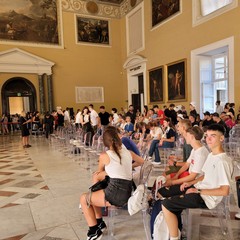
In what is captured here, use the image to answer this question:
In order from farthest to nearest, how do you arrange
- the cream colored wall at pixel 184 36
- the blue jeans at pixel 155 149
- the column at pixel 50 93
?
the column at pixel 50 93
the cream colored wall at pixel 184 36
the blue jeans at pixel 155 149

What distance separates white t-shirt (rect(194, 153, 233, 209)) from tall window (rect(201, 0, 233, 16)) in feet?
32.3

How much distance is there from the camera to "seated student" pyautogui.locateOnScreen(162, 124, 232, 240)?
7.01 ft

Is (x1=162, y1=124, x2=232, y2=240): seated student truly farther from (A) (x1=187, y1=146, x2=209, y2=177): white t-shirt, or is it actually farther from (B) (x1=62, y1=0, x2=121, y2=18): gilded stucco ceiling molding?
(B) (x1=62, y1=0, x2=121, y2=18): gilded stucco ceiling molding

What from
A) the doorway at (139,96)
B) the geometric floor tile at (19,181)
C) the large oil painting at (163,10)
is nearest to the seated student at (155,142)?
the geometric floor tile at (19,181)

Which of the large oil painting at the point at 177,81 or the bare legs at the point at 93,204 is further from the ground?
the large oil painting at the point at 177,81

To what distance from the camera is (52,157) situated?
25.2ft

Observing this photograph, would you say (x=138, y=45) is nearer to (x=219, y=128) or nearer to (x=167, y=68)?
(x=167, y=68)

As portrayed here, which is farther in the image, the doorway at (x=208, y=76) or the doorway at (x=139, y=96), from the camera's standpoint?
the doorway at (x=139, y=96)

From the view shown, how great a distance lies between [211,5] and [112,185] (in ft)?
36.3

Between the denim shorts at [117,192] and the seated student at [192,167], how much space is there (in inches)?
17.5

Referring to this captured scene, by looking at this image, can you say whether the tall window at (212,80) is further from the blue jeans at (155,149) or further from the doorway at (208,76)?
the blue jeans at (155,149)

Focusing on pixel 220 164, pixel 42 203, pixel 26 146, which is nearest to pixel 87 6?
pixel 26 146

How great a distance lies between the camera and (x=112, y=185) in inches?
99.6

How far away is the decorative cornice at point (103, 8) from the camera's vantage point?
17.3m
